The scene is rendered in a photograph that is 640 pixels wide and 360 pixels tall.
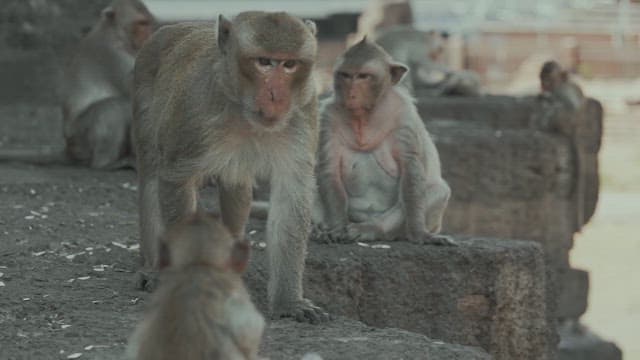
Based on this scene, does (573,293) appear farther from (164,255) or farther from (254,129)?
(164,255)

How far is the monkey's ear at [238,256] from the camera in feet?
14.2

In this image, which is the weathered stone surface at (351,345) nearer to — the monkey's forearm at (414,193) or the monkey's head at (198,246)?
the monkey's head at (198,246)

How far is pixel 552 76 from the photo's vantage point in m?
14.9

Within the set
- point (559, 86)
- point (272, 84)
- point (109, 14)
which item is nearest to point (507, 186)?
point (559, 86)

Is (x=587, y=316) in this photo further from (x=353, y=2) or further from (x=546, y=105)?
(x=353, y=2)

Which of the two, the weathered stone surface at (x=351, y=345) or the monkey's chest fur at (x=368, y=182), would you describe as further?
the monkey's chest fur at (x=368, y=182)

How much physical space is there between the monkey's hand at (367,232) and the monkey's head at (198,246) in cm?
386

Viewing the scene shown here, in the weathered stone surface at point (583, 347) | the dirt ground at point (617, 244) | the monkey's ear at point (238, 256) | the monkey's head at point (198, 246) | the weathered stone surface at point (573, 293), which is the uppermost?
the monkey's head at point (198, 246)

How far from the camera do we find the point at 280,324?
6.34 m

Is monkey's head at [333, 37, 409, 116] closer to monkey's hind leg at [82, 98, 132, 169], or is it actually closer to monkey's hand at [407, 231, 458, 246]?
monkey's hand at [407, 231, 458, 246]

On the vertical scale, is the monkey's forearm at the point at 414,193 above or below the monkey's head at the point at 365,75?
below

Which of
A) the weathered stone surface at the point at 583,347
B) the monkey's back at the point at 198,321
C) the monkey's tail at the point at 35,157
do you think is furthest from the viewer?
the weathered stone surface at the point at 583,347

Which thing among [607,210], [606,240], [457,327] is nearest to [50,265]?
[457,327]

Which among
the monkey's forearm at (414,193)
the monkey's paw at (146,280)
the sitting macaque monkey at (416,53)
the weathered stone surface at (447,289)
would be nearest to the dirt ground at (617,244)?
the sitting macaque monkey at (416,53)
